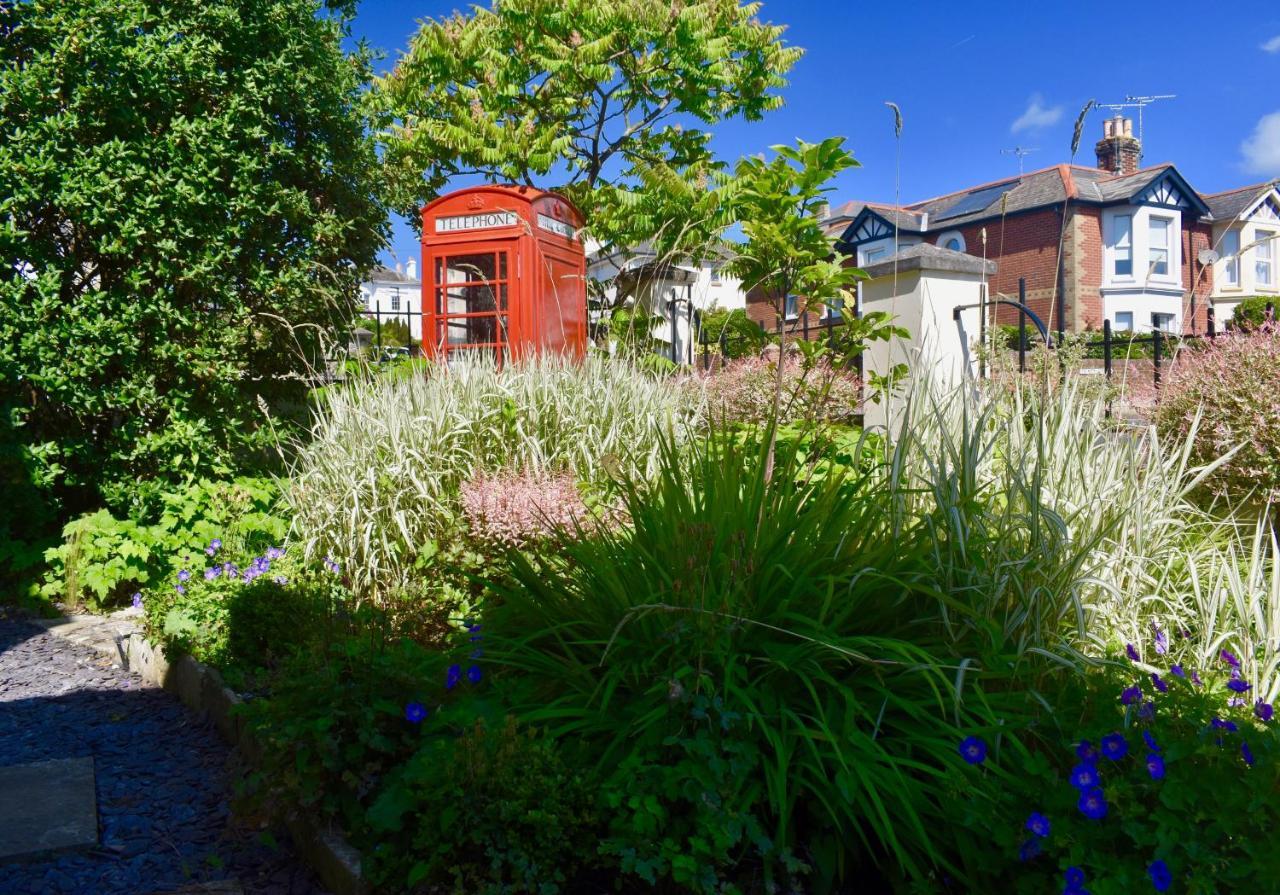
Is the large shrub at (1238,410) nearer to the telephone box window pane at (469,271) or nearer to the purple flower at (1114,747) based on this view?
the purple flower at (1114,747)

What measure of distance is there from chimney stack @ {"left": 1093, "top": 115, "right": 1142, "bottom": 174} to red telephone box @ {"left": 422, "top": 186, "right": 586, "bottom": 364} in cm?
2745

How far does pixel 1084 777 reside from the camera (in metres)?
1.75

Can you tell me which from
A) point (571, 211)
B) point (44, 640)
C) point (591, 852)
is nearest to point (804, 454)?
point (591, 852)

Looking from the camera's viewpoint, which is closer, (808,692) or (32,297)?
(808,692)

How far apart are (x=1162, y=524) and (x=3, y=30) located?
6.63 metres

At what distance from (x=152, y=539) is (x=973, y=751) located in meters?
4.50

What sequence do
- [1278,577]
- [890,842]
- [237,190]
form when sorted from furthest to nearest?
1. [237,190]
2. [1278,577]
3. [890,842]

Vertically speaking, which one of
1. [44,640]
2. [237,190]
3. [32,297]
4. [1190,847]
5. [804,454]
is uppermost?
[237,190]

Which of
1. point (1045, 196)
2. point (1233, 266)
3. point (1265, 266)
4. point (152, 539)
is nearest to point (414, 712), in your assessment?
point (152, 539)

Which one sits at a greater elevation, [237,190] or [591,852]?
[237,190]

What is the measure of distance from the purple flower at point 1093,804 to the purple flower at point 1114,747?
84mm

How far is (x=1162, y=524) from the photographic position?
281cm

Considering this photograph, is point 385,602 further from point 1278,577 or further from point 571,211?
point 571,211

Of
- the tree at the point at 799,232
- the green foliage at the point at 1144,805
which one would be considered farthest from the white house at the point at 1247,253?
the green foliage at the point at 1144,805
